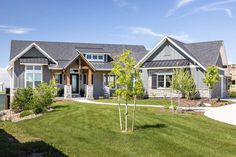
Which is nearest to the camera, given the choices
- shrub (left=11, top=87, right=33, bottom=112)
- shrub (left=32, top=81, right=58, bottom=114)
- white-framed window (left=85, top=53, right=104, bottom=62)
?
shrub (left=32, top=81, right=58, bottom=114)

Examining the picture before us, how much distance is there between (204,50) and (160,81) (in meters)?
6.42

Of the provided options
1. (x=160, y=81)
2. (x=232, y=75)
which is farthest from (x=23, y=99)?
(x=232, y=75)

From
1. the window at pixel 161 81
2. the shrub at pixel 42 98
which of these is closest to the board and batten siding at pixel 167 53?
the window at pixel 161 81

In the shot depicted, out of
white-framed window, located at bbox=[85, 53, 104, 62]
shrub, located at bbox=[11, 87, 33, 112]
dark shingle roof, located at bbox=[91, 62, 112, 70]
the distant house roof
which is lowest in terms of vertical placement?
shrub, located at bbox=[11, 87, 33, 112]

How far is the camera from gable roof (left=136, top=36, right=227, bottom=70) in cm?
3597

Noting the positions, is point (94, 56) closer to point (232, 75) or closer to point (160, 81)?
point (160, 81)

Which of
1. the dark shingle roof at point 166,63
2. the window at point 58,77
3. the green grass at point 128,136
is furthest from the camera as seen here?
the window at point 58,77

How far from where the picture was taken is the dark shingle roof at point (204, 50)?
36409 millimetres

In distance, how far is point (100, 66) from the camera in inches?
1608

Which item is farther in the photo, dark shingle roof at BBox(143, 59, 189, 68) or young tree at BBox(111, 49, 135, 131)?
dark shingle roof at BBox(143, 59, 189, 68)

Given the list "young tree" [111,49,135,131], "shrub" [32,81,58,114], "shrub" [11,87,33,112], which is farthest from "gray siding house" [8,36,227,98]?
"young tree" [111,49,135,131]

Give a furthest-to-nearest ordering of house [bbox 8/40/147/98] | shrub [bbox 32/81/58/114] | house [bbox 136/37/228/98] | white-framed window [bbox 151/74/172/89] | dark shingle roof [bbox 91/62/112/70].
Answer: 1. dark shingle roof [bbox 91/62/112/70]
2. white-framed window [bbox 151/74/172/89]
3. house [bbox 8/40/147/98]
4. house [bbox 136/37/228/98]
5. shrub [bbox 32/81/58/114]

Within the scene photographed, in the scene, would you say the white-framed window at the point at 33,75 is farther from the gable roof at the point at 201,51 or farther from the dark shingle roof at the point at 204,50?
the dark shingle roof at the point at 204,50

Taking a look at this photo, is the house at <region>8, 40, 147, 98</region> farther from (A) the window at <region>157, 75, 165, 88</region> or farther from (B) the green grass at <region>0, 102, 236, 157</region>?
(B) the green grass at <region>0, 102, 236, 157</region>
